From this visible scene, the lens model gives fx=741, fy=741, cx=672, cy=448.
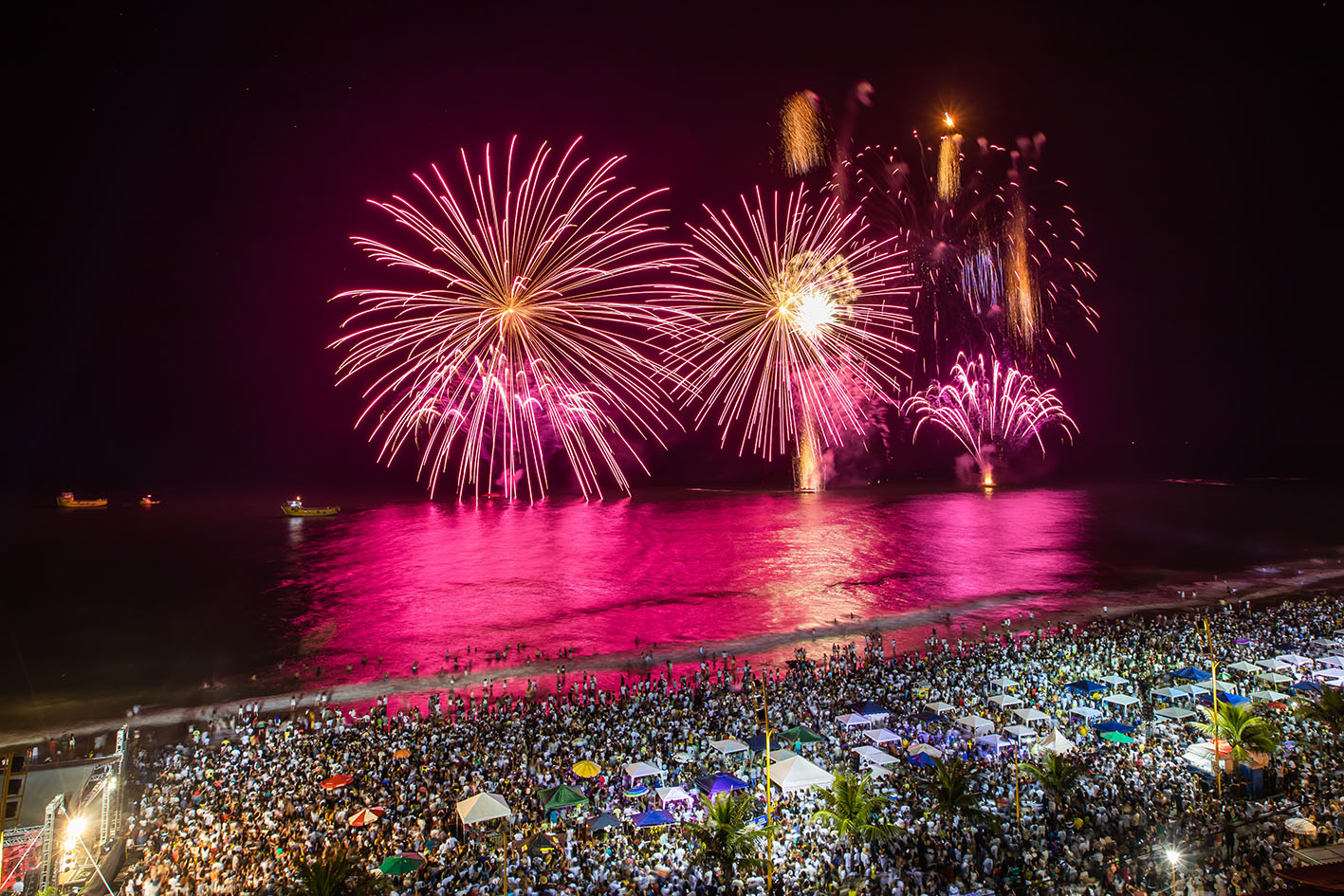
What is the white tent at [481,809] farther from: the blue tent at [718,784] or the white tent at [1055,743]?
the white tent at [1055,743]

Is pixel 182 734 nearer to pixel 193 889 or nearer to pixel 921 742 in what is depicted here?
pixel 193 889

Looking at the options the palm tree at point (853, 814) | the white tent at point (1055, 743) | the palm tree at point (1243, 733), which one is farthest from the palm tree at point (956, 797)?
the palm tree at point (1243, 733)

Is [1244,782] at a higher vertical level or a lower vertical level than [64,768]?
lower

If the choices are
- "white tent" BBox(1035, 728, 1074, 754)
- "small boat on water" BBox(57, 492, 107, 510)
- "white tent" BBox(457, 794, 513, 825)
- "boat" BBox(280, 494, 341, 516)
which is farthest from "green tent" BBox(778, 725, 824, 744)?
"small boat on water" BBox(57, 492, 107, 510)

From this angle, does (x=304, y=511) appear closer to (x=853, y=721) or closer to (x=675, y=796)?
(x=853, y=721)

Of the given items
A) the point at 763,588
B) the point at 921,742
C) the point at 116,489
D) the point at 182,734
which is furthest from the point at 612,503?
the point at 116,489

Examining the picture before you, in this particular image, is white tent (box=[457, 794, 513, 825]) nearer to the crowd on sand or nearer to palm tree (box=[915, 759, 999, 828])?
the crowd on sand
